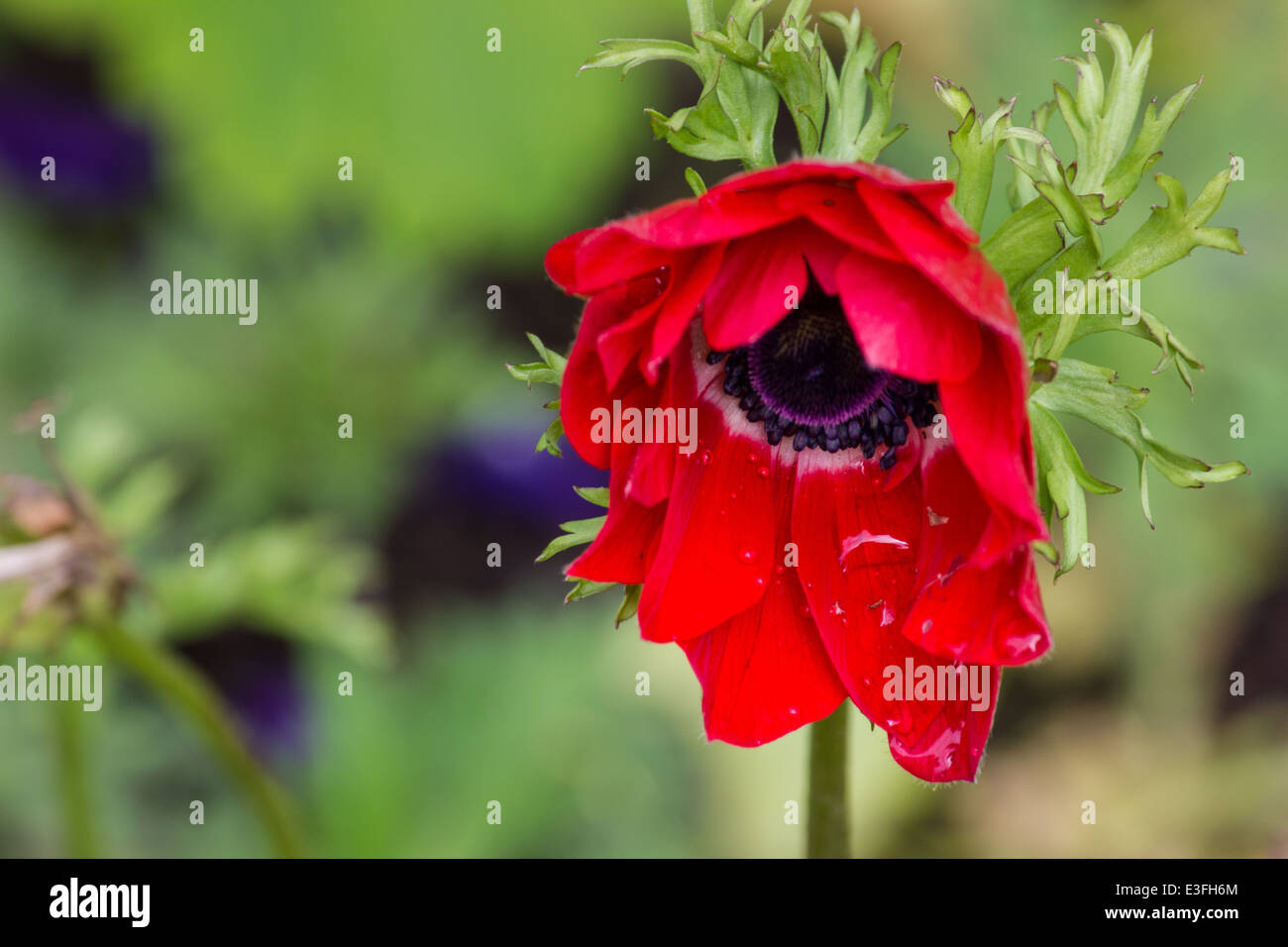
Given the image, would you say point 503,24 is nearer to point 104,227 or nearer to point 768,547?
point 104,227

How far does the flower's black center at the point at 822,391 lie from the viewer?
1.39m

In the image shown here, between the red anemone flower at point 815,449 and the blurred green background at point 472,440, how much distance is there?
1.54 metres

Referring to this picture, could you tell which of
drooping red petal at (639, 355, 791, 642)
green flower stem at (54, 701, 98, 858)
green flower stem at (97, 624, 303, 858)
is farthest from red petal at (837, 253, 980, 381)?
green flower stem at (54, 701, 98, 858)

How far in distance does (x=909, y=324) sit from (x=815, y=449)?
0.38 metres

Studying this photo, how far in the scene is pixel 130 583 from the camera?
71.5 inches

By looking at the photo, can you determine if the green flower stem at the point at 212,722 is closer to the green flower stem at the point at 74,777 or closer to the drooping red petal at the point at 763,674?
the green flower stem at the point at 74,777

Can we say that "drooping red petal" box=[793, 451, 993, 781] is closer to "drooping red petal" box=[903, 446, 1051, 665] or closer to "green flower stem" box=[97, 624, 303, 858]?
"drooping red petal" box=[903, 446, 1051, 665]

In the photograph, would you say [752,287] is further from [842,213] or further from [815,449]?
[815,449]

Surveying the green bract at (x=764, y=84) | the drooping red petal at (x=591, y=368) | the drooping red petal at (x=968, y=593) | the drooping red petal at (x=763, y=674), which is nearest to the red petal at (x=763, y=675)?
the drooping red petal at (x=763, y=674)

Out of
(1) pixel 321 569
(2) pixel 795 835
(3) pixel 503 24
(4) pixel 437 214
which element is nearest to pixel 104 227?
(4) pixel 437 214

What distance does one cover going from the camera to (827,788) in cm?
143

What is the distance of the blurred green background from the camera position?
→ 2.94 meters

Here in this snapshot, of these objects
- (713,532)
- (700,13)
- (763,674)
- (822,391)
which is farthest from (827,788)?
(700,13)

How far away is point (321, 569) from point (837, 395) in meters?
1.33
